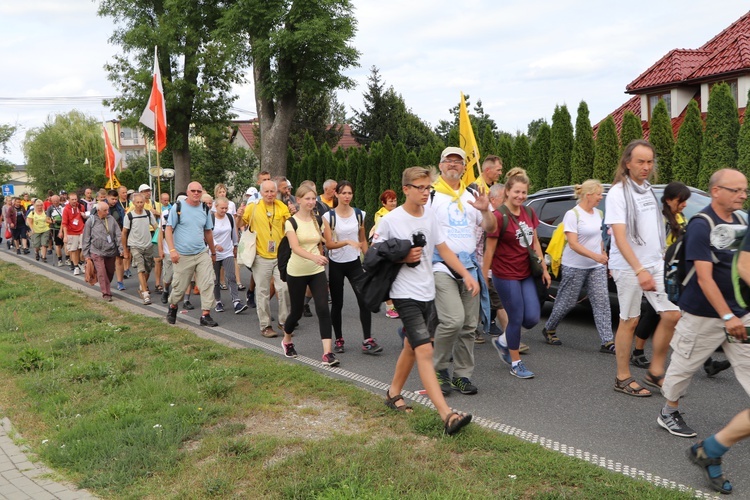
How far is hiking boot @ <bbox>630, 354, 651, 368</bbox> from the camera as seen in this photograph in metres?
6.51

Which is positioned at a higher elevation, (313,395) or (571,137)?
(571,137)

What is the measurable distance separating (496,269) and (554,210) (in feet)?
9.34

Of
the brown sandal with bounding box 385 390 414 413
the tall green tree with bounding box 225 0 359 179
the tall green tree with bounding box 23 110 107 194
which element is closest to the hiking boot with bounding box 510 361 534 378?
the brown sandal with bounding box 385 390 414 413

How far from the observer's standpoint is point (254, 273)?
8836 mm

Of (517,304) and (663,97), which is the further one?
(663,97)

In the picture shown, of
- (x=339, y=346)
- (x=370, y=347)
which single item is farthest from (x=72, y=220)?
(x=370, y=347)

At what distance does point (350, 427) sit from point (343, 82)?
21574 mm

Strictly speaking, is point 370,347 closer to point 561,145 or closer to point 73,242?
point 73,242

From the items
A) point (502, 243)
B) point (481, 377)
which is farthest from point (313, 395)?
point (502, 243)

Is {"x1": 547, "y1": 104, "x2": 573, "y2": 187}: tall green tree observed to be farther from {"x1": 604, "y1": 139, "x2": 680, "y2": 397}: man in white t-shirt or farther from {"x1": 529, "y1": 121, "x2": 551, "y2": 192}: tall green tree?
{"x1": 604, "y1": 139, "x2": 680, "y2": 397}: man in white t-shirt

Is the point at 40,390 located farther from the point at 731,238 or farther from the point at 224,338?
the point at 731,238

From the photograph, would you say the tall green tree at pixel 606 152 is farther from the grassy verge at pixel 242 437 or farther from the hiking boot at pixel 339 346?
the grassy verge at pixel 242 437

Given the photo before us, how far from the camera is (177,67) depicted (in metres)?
31.3

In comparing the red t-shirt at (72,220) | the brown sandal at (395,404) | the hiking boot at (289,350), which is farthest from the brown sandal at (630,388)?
the red t-shirt at (72,220)
